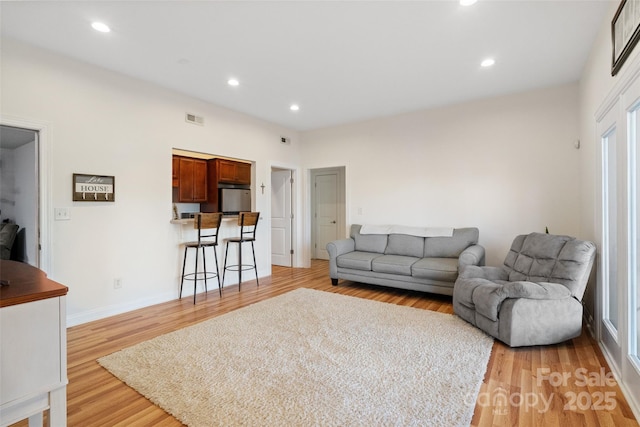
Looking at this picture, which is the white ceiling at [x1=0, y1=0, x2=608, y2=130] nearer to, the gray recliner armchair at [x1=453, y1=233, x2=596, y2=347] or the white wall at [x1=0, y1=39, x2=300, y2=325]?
the white wall at [x1=0, y1=39, x2=300, y2=325]

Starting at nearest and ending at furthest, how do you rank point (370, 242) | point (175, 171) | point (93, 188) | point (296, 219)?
point (93, 188)
point (370, 242)
point (175, 171)
point (296, 219)

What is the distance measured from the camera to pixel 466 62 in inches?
125

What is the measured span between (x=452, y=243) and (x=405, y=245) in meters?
0.67

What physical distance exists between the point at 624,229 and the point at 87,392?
3.70 metres

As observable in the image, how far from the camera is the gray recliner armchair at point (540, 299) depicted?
2449 mm

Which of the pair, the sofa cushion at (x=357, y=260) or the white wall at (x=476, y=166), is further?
the sofa cushion at (x=357, y=260)

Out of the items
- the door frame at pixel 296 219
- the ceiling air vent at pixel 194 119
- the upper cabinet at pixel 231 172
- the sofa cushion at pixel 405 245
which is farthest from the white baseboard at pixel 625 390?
the upper cabinet at pixel 231 172

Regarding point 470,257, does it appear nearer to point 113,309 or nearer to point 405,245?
point 405,245

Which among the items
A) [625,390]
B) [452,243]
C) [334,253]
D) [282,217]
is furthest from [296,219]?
[625,390]

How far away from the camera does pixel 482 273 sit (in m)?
3.27

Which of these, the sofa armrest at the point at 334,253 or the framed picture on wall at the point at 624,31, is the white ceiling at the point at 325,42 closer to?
the framed picture on wall at the point at 624,31

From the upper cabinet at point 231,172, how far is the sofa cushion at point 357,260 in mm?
2911

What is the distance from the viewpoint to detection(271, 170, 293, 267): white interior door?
19.9ft

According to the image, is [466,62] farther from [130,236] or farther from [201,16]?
[130,236]
